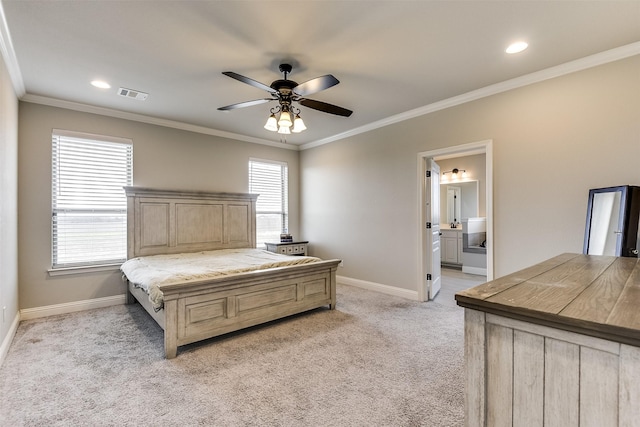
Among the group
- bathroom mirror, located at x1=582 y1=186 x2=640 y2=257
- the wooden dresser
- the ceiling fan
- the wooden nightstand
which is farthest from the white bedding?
bathroom mirror, located at x1=582 y1=186 x2=640 y2=257

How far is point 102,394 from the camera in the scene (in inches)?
79.8

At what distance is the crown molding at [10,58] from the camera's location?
2.23 m

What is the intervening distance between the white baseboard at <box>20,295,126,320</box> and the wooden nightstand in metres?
2.33

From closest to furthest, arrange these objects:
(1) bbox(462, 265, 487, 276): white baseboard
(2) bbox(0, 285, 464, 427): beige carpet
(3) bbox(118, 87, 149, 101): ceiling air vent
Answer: (2) bbox(0, 285, 464, 427): beige carpet → (3) bbox(118, 87, 149, 101): ceiling air vent → (1) bbox(462, 265, 487, 276): white baseboard

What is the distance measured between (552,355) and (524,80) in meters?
3.23

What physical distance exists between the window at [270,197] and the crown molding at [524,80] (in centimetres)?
213

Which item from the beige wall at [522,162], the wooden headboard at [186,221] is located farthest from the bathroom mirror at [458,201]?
the wooden headboard at [186,221]

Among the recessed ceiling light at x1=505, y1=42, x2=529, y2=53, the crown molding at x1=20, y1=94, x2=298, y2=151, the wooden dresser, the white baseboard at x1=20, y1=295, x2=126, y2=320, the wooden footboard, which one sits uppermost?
the recessed ceiling light at x1=505, y1=42, x2=529, y2=53

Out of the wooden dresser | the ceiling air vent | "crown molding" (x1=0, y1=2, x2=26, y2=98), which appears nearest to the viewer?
the wooden dresser

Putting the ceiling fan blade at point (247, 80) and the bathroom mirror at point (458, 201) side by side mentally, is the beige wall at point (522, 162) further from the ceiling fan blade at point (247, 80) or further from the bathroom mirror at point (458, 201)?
the bathroom mirror at point (458, 201)

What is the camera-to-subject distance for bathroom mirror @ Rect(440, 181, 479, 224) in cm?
659

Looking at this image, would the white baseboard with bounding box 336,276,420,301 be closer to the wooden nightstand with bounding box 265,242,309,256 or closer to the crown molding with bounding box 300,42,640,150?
the wooden nightstand with bounding box 265,242,309,256

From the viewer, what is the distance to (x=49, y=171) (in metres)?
3.65

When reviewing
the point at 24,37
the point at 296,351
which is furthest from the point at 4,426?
the point at 24,37
